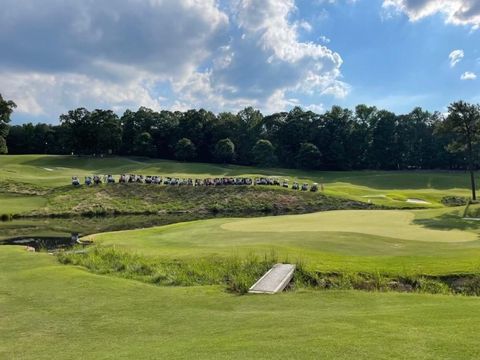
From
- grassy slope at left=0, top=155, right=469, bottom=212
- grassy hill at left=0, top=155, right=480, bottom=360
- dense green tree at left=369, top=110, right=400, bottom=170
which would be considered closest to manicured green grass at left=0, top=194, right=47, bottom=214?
grassy slope at left=0, top=155, right=469, bottom=212

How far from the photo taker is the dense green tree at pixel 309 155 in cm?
10456

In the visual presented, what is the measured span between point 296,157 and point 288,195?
5004 cm

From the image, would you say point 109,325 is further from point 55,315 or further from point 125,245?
point 125,245

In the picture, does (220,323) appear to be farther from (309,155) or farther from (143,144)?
(143,144)

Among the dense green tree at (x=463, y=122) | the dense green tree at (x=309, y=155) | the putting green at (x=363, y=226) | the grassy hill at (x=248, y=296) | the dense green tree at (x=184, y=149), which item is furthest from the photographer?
the dense green tree at (x=184, y=149)

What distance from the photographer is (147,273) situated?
1673cm

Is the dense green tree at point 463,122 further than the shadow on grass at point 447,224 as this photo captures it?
Yes

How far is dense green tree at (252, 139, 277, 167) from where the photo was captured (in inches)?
4291

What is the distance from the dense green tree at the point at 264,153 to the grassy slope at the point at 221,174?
676 centimetres

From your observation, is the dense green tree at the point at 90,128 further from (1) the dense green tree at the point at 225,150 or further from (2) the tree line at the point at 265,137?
(1) the dense green tree at the point at 225,150

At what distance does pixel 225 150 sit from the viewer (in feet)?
367

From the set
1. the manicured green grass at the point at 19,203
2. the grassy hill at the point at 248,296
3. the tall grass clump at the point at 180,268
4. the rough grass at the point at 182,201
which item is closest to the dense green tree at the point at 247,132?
the rough grass at the point at 182,201

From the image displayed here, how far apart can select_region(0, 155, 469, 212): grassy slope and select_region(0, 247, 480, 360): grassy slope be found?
1991 inches

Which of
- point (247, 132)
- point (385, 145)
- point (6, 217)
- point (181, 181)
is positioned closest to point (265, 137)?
point (247, 132)
